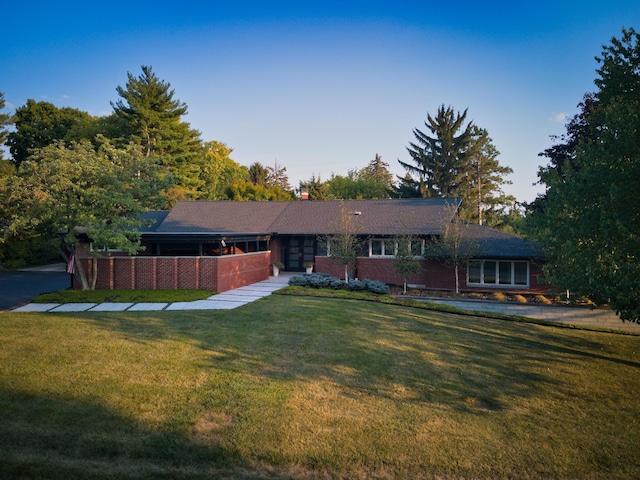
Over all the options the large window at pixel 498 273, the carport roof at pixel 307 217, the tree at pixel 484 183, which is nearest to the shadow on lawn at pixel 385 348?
the large window at pixel 498 273

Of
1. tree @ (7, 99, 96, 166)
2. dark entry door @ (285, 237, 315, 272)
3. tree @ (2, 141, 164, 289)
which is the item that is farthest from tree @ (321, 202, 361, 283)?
tree @ (7, 99, 96, 166)

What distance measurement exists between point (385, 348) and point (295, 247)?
15.3 meters

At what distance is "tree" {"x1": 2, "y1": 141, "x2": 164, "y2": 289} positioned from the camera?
13.8 metres

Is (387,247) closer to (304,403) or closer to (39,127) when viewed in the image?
(304,403)

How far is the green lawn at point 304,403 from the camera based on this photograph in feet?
13.4

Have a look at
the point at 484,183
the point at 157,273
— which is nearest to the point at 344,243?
the point at 157,273

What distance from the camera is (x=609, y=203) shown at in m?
7.28

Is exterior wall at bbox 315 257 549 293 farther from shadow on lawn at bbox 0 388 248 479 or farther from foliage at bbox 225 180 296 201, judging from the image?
foliage at bbox 225 180 296 201

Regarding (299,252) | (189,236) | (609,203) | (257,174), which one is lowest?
(299,252)

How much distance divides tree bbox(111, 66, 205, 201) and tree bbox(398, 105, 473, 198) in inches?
956

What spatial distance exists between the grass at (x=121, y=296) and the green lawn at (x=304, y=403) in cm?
358

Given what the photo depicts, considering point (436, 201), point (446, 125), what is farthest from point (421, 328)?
point (446, 125)

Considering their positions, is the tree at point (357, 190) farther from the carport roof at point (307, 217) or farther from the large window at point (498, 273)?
the large window at point (498, 273)

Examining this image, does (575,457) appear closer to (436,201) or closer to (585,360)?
(585,360)
